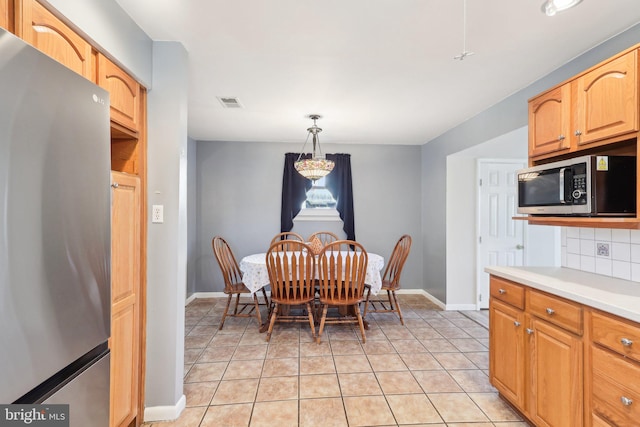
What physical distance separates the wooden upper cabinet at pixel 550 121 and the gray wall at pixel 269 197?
2.66 m

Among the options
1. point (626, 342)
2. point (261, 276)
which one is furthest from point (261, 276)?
point (626, 342)

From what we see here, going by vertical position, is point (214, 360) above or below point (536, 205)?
below

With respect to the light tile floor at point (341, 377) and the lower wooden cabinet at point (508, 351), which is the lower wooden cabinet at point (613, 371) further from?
the light tile floor at point (341, 377)

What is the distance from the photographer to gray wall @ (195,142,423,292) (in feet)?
14.8

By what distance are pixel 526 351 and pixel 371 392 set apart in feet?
3.42

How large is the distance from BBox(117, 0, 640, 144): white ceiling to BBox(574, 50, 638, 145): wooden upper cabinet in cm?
34

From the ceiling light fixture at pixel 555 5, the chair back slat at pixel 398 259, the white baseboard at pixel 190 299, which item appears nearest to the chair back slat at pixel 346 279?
the chair back slat at pixel 398 259

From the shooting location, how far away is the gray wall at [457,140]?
194 cm

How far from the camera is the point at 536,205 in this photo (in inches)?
77.7

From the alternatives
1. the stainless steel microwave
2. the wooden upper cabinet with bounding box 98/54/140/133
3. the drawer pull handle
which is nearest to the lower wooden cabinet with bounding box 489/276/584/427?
the drawer pull handle

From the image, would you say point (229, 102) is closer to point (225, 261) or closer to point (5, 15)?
point (225, 261)

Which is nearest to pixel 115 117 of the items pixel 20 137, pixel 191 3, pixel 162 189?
pixel 162 189

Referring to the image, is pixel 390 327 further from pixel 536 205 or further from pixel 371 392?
pixel 536 205

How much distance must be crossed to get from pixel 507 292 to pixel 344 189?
2990 millimetres
